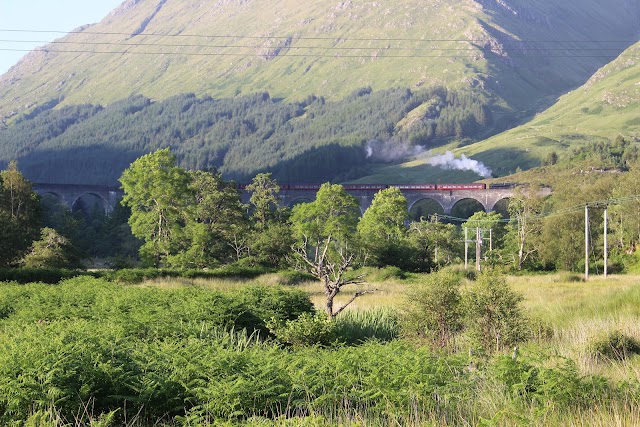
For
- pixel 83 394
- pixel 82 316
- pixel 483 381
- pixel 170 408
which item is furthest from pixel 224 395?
pixel 82 316

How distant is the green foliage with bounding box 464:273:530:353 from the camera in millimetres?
17250

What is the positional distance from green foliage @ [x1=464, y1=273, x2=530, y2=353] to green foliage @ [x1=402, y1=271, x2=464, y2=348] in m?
0.63

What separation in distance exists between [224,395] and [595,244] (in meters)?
70.4

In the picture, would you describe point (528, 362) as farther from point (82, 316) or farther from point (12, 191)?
point (12, 191)

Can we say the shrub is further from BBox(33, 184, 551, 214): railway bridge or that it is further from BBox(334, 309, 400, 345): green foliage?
BBox(33, 184, 551, 214): railway bridge

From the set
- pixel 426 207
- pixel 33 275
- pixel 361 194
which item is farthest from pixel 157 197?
pixel 426 207

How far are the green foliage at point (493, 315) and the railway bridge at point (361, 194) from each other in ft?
405

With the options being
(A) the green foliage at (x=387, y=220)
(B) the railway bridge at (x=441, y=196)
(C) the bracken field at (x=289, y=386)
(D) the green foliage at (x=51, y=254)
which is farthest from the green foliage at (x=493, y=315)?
(B) the railway bridge at (x=441, y=196)

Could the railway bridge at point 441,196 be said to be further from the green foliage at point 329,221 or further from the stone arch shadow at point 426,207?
the green foliage at point 329,221

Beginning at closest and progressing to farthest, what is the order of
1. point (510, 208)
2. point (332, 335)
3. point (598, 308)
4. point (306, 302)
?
1. point (332, 335)
2. point (306, 302)
3. point (598, 308)
4. point (510, 208)

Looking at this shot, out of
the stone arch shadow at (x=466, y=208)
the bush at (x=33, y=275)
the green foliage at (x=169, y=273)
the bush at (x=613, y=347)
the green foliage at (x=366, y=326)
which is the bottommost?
the stone arch shadow at (x=466, y=208)

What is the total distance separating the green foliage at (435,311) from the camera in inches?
744

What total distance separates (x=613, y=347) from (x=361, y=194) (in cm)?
13522

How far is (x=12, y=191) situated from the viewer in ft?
163
